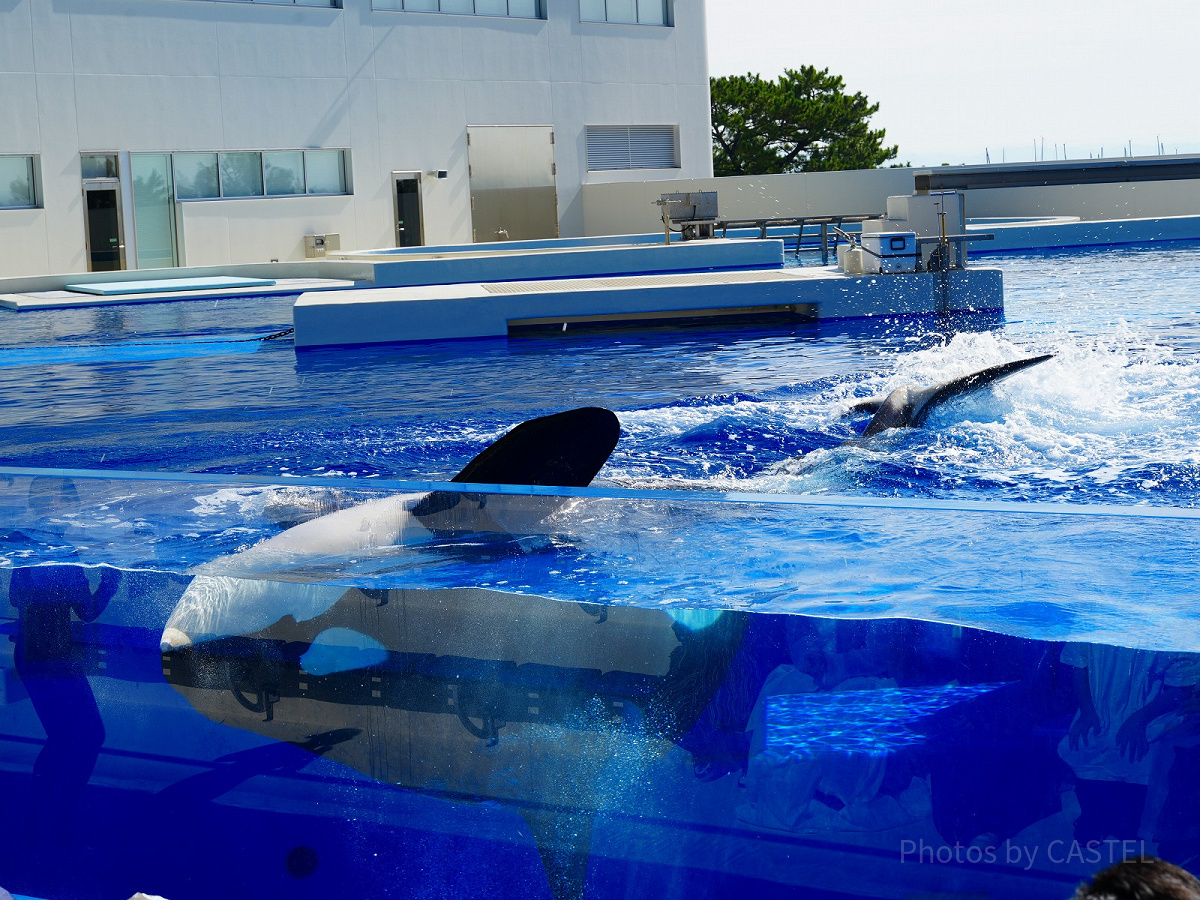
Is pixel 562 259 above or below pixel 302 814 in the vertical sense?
above

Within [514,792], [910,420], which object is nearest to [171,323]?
[910,420]

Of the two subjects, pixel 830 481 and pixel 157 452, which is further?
pixel 157 452

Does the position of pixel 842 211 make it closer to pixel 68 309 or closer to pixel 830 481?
pixel 68 309

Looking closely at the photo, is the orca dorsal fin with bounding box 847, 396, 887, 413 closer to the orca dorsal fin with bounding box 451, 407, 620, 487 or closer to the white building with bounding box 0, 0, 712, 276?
the orca dorsal fin with bounding box 451, 407, 620, 487

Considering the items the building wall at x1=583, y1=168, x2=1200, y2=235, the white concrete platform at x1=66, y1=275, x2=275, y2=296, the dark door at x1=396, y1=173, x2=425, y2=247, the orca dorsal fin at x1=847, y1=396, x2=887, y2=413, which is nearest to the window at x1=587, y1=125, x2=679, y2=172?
the building wall at x1=583, y1=168, x2=1200, y2=235

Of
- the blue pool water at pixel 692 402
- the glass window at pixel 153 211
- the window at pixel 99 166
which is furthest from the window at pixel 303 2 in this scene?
the blue pool water at pixel 692 402

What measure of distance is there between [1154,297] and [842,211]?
14.6 meters

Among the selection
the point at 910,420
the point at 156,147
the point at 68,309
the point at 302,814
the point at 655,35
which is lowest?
the point at 302,814

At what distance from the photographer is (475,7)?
2781cm

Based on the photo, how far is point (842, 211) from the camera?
93.0 feet

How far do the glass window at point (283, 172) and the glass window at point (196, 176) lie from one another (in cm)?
107

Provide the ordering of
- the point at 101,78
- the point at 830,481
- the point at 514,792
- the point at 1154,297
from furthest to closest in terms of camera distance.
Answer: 1. the point at 101,78
2. the point at 1154,297
3. the point at 830,481
4. the point at 514,792

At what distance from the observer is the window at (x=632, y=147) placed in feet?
98.5

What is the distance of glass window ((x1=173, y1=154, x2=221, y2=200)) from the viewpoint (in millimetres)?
24516
